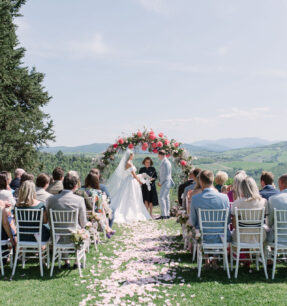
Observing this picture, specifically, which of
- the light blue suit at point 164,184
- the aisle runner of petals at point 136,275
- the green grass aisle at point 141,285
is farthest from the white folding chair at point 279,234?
the light blue suit at point 164,184

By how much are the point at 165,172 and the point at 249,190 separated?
717cm

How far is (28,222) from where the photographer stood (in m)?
5.75

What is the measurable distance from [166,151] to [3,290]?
31.0 ft

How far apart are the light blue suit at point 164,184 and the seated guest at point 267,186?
6188mm

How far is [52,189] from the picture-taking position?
7.48 metres

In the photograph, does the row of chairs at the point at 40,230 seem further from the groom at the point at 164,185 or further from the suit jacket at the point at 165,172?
the suit jacket at the point at 165,172

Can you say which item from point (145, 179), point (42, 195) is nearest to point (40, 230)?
point (42, 195)

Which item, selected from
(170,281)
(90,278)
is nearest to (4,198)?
(90,278)

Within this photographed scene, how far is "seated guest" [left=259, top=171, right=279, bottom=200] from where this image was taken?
20.8ft

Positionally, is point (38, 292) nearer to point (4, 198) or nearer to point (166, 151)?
point (4, 198)

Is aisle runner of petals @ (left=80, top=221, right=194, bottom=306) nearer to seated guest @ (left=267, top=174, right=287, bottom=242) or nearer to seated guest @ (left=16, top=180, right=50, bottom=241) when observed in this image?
seated guest @ (left=16, top=180, right=50, bottom=241)

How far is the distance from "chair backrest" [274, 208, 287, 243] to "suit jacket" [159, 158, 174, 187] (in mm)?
7202

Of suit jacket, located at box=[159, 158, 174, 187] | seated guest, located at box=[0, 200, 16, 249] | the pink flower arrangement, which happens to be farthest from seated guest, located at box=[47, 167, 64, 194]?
the pink flower arrangement

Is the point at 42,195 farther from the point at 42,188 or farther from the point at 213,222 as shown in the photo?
the point at 213,222
